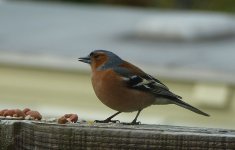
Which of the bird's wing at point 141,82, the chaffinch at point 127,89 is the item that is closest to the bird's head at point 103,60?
the chaffinch at point 127,89

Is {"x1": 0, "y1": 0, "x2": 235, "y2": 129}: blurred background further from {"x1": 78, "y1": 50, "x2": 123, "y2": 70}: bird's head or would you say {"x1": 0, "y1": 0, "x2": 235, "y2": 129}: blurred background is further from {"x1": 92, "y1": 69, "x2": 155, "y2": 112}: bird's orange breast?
{"x1": 92, "y1": 69, "x2": 155, "y2": 112}: bird's orange breast

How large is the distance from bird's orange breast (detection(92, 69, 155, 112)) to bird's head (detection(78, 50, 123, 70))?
0.66 ft

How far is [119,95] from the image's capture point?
5930 mm

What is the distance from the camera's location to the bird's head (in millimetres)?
6289

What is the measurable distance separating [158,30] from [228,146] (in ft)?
47.8

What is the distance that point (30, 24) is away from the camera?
2003 centimetres

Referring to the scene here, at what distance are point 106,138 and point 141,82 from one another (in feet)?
9.26

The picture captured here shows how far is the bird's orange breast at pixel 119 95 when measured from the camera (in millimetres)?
5883

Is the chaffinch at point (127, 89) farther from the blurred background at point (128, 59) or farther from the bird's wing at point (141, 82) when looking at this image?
the blurred background at point (128, 59)

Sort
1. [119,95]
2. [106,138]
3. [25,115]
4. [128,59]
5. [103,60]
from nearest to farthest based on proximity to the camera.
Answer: [106,138], [25,115], [119,95], [103,60], [128,59]

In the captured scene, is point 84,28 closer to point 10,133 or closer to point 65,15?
point 65,15

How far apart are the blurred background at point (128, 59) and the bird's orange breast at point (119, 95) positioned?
8.41m

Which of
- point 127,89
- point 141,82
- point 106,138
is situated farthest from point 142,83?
point 106,138

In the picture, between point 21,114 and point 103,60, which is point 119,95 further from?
point 21,114
